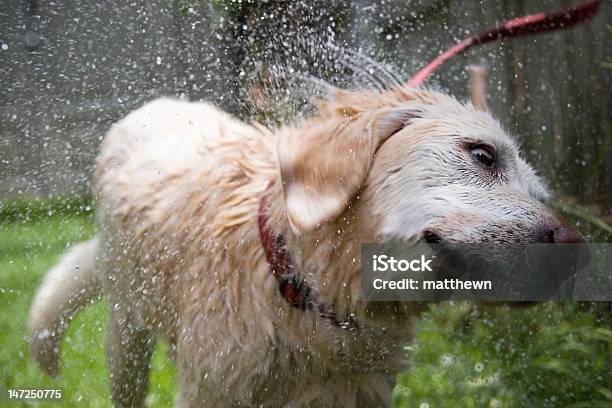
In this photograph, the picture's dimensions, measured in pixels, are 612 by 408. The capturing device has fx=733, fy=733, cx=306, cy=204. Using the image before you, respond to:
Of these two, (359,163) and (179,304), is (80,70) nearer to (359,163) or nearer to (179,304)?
(179,304)

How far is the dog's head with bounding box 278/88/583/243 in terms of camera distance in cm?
158

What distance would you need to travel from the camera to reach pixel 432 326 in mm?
2750

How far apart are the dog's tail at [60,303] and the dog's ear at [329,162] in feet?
4.55

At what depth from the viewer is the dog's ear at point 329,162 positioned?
164 centimetres

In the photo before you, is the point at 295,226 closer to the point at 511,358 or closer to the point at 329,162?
the point at 329,162

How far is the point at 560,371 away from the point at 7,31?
314 cm

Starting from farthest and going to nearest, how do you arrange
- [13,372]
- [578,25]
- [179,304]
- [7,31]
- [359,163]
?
1. [7,31]
2. [13,372]
3. [578,25]
4. [179,304]
5. [359,163]

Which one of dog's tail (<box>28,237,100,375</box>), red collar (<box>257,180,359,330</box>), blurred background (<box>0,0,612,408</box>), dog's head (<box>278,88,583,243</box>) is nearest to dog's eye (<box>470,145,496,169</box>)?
dog's head (<box>278,88,583,243</box>)

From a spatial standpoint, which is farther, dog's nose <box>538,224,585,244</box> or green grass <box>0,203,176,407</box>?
green grass <box>0,203,176,407</box>

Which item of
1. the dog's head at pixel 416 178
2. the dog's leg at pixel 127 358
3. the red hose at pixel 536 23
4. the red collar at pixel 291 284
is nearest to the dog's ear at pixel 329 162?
the dog's head at pixel 416 178

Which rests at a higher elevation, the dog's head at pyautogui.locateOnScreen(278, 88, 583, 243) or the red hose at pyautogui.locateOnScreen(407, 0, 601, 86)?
the red hose at pyautogui.locateOnScreen(407, 0, 601, 86)

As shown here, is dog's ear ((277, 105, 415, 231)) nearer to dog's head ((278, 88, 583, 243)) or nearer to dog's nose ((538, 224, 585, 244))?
dog's head ((278, 88, 583, 243))

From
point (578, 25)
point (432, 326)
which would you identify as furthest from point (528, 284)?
point (578, 25)

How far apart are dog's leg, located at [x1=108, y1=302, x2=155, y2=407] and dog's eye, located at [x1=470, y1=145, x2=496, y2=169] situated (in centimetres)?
142
